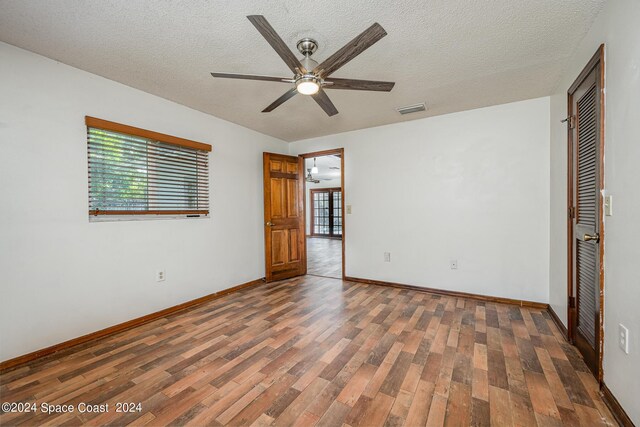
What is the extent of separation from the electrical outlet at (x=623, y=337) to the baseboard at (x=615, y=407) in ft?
1.08

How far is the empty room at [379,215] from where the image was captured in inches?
63.0

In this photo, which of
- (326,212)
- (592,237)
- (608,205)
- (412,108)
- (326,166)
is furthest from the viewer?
(326,212)

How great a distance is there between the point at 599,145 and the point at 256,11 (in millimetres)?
2396

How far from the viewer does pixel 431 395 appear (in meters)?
1.68

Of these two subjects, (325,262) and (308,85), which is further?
(325,262)

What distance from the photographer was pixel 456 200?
3.58 m

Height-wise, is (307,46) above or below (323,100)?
above

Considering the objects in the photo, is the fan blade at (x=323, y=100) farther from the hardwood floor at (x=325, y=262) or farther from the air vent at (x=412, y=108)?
the hardwood floor at (x=325, y=262)

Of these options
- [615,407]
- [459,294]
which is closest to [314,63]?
[615,407]

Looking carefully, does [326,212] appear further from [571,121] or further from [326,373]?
[326,373]

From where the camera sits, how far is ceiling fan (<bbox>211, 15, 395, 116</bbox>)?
1.50 m

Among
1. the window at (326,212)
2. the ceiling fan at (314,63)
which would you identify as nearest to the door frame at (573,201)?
the ceiling fan at (314,63)

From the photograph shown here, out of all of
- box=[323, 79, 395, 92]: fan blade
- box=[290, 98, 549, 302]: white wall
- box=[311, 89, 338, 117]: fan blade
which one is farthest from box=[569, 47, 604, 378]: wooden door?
box=[311, 89, 338, 117]: fan blade

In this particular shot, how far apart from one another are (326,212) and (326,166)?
3200 millimetres
